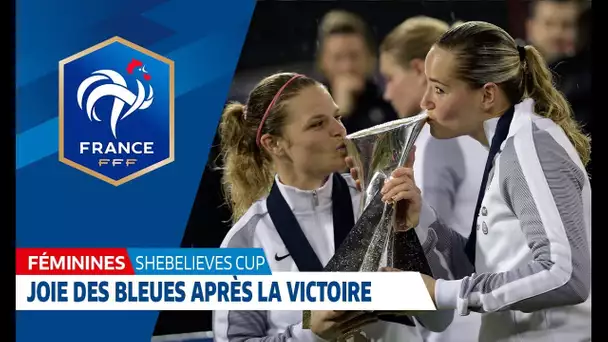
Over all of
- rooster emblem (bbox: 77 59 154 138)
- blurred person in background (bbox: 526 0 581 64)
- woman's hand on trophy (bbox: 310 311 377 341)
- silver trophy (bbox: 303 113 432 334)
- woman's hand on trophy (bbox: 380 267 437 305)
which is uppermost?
blurred person in background (bbox: 526 0 581 64)

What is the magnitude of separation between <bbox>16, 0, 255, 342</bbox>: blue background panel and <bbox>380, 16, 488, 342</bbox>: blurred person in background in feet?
1.71

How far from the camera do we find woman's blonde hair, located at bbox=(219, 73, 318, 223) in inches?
111

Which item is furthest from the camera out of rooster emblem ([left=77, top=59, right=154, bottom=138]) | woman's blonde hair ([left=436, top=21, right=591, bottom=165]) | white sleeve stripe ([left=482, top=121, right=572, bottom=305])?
rooster emblem ([left=77, top=59, right=154, bottom=138])

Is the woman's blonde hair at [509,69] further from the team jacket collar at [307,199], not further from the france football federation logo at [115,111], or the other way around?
the france football federation logo at [115,111]

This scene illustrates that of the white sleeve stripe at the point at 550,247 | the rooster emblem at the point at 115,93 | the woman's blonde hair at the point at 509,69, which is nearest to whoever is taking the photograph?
the white sleeve stripe at the point at 550,247

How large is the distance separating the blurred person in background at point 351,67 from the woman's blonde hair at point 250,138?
0.29 ft

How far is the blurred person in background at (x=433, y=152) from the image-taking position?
2.82 metres

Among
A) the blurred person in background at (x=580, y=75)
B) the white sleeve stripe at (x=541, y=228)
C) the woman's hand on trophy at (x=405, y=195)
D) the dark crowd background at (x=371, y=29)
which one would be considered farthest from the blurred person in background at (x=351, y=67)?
the blurred person in background at (x=580, y=75)

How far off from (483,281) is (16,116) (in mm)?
1657

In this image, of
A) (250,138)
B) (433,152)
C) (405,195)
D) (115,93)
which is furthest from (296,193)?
(115,93)

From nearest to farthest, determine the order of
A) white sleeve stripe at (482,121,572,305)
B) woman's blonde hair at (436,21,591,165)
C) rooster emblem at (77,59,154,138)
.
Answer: white sleeve stripe at (482,121,572,305)
woman's blonde hair at (436,21,591,165)
rooster emblem at (77,59,154,138)

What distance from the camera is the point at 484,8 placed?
284cm

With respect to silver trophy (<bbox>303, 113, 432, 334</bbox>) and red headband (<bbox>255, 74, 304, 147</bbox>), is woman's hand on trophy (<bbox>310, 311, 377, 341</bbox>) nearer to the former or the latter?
silver trophy (<bbox>303, 113, 432, 334</bbox>)

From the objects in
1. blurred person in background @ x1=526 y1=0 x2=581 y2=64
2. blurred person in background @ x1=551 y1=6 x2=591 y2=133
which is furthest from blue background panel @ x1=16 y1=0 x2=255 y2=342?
blurred person in background @ x1=551 y1=6 x2=591 y2=133
